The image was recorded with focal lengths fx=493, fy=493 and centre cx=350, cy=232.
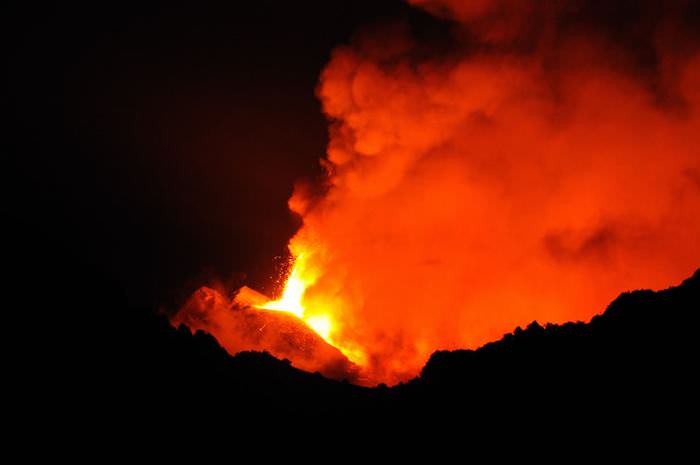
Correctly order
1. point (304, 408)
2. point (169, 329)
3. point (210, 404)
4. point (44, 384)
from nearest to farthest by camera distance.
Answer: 1. point (44, 384)
2. point (210, 404)
3. point (169, 329)
4. point (304, 408)

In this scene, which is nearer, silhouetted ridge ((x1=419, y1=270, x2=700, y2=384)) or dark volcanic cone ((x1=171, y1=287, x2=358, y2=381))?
silhouetted ridge ((x1=419, y1=270, x2=700, y2=384))

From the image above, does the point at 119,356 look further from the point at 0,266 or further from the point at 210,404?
the point at 0,266

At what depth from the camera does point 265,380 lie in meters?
30.1

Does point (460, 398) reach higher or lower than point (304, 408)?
lower

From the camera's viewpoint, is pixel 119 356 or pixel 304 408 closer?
pixel 119 356

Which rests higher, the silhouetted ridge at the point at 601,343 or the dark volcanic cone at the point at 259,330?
the dark volcanic cone at the point at 259,330

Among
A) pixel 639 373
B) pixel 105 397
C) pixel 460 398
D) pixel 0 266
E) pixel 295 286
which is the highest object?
pixel 295 286

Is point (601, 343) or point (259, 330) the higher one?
point (259, 330)

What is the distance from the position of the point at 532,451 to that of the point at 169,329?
55.1ft

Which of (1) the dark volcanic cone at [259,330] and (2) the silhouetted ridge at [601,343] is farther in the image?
(1) the dark volcanic cone at [259,330]

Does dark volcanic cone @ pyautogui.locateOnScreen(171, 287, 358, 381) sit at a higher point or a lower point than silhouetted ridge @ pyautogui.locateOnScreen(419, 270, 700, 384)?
higher

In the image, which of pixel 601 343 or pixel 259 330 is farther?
pixel 259 330

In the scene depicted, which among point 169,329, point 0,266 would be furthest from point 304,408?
point 0,266

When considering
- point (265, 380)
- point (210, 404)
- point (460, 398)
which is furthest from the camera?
point (265, 380)
